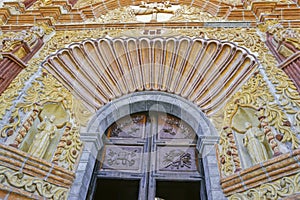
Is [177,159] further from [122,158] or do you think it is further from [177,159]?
[122,158]

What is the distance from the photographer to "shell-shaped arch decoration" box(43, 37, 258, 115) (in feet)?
13.6

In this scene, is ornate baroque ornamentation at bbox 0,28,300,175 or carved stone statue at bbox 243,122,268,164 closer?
carved stone statue at bbox 243,122,268,164

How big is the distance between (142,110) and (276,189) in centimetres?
253

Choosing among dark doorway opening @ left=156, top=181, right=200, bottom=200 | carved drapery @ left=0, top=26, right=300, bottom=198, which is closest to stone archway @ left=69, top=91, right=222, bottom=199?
carved drapery @ left=0, top=26, right=300, bottom=198

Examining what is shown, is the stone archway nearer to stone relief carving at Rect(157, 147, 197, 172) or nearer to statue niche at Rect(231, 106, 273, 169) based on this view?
stone relief carving at Rect(157, 147, 197, 172)

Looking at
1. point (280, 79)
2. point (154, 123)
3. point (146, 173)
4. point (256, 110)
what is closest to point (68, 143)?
point (146, 173)

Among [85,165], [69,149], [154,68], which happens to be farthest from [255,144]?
[154,68]

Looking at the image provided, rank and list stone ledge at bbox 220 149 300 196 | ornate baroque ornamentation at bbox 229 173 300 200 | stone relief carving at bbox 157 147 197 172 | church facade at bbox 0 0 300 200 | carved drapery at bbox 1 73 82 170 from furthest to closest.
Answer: stone relief carving at bbox 157 147 197 172
carved drapery at bbox 1 73 82 170
church facade at bbox 0 0 300 200
stone ledge at bbox 220 149 300 196
ornate baroque ornamentation at bbox 229 173 300 200

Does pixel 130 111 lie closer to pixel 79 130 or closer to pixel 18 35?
pixel 79 130

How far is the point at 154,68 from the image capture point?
493 cm

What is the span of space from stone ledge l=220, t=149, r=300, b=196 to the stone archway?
0.17m

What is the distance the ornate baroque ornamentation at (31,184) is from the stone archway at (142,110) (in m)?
0.16

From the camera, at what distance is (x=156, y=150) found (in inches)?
147

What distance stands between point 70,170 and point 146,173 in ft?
3.47
